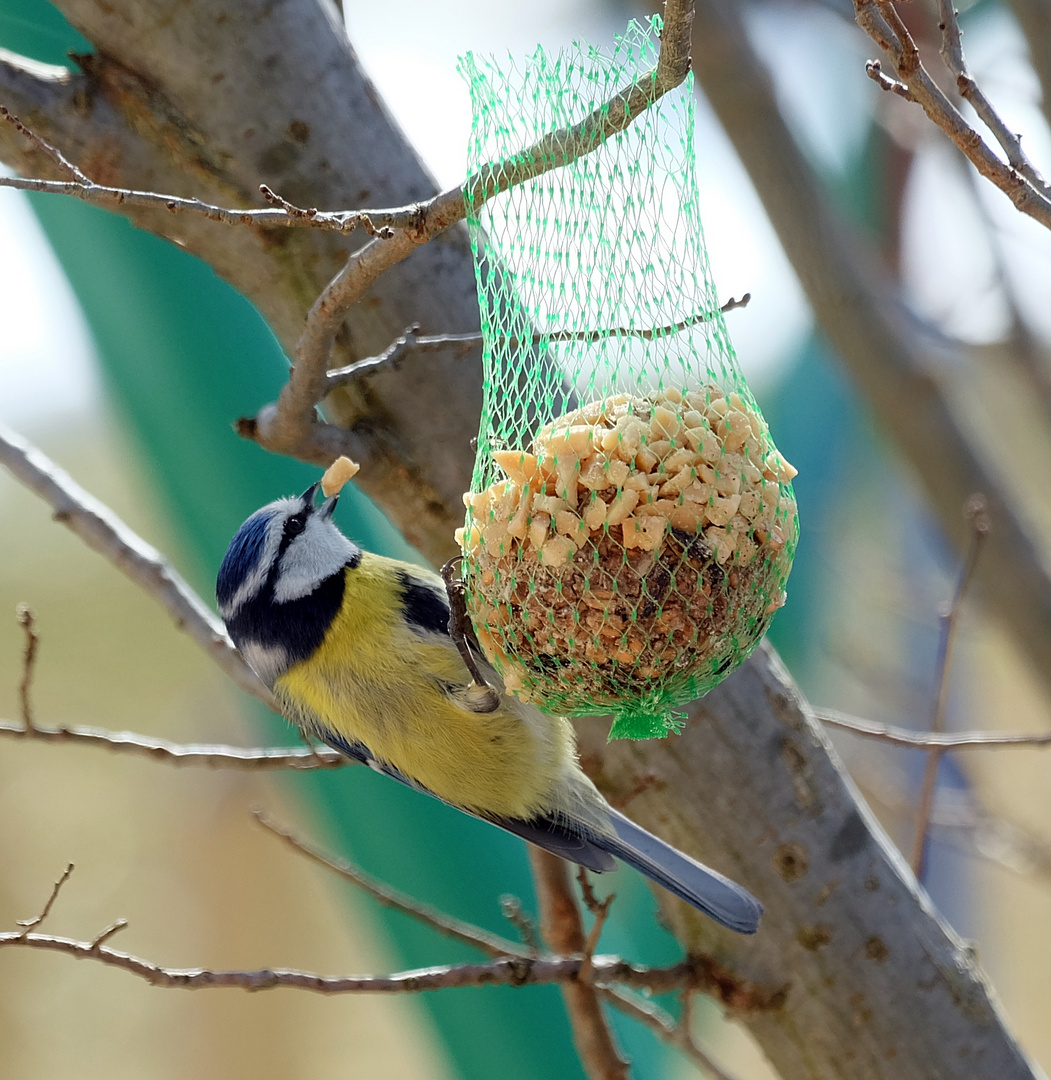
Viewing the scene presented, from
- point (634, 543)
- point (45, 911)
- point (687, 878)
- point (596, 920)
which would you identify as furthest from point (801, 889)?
point (45, 911)

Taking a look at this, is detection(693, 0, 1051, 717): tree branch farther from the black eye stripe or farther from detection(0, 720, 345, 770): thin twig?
detection(0, 720, 345, 770): thin twig

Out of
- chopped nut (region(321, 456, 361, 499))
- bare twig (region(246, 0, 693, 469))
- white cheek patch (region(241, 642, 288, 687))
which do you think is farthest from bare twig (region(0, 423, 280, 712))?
bare twig (region(246, 0, 693, 469))

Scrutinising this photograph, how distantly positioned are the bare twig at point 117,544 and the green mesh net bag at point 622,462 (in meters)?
0.66

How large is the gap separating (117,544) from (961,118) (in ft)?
4.24

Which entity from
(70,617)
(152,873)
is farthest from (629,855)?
(70,617)

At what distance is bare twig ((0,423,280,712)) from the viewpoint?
1.61m

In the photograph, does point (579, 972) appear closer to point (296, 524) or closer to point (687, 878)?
point (687, 878)

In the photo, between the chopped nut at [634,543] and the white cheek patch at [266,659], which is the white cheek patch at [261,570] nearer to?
the white cheek patch at [266,659]

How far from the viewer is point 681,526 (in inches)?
39.7

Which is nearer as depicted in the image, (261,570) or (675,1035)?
(675,1035)

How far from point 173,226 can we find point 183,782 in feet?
20.4

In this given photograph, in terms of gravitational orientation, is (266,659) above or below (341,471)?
below

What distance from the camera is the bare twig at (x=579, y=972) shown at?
4.56ft

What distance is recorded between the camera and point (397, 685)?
154cm
